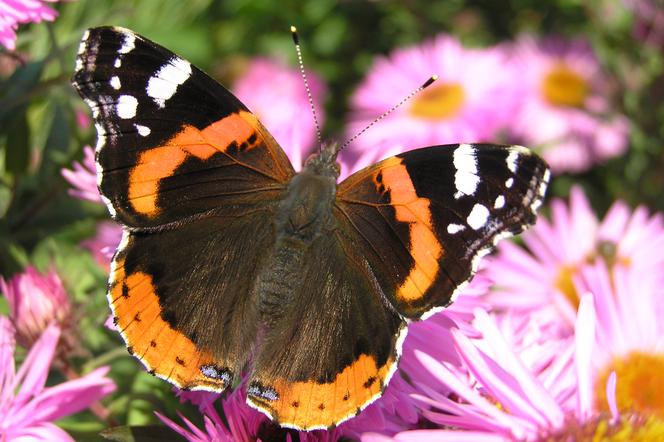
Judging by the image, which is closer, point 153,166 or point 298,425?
point 298,425

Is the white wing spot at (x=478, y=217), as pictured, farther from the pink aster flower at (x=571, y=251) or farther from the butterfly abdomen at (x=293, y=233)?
the pink aster flower at (x=571, y=251)

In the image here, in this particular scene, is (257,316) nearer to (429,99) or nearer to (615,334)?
(615,334)

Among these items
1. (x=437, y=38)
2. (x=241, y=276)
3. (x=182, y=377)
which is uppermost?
(x=437, y=38)

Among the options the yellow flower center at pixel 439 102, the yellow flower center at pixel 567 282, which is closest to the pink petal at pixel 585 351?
the yellow flower center at pixel 567 282

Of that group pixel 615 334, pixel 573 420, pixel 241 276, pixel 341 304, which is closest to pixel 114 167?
pixel 241 276

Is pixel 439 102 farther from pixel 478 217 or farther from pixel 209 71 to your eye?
pixel 478 217

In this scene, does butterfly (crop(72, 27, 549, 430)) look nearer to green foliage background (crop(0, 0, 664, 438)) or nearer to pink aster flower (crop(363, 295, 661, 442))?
pink aster flower (crop(363, 295, 661, 442))

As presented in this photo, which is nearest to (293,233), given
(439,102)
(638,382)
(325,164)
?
(325,164)
